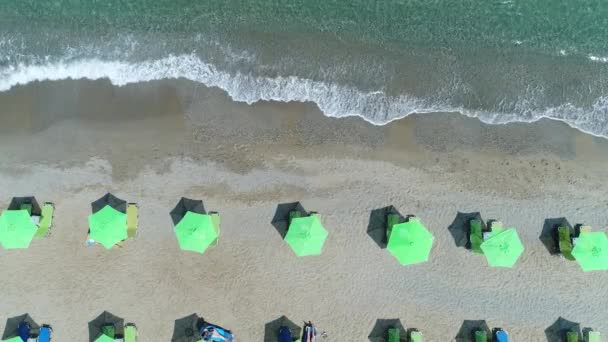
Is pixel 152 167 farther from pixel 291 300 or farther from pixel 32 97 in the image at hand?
pixel 291 300

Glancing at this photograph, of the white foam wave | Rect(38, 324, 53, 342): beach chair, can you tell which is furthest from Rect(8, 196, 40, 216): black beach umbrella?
the white foam wave

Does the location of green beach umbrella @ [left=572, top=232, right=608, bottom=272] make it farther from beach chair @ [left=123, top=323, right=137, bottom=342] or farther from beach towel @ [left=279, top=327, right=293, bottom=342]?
beach chair @ [left=123, top=323, right=137, bottom=342]

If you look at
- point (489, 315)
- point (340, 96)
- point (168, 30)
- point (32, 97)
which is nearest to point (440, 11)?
point (340, 96)

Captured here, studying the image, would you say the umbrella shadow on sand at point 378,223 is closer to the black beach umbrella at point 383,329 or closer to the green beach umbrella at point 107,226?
the black beach umbrella at point 383,329

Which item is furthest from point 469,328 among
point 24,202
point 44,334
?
point 24,202

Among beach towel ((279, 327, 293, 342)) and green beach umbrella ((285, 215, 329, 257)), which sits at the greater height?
green beach umbrella ((285, 215, 329, 257))

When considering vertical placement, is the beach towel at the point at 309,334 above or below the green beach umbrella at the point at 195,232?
below

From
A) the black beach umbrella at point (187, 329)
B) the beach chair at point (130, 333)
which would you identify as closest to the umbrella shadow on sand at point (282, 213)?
the black beach umbrella at point (187, 329)
